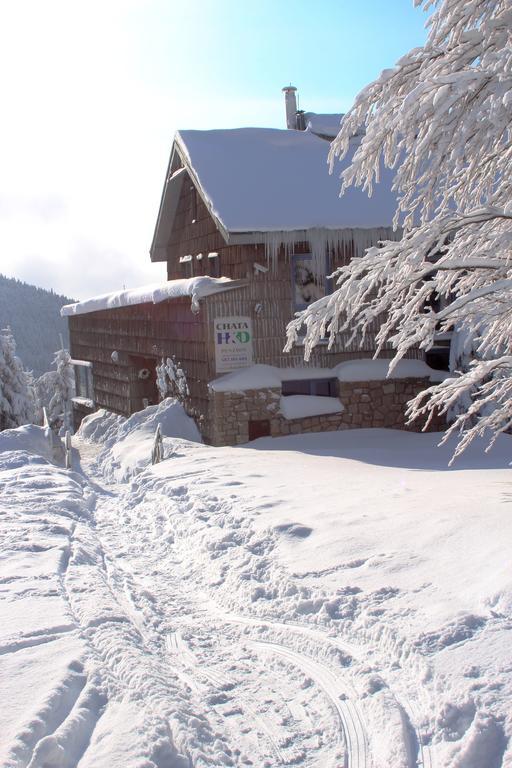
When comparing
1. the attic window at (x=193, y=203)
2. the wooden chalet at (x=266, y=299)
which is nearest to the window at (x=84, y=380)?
the attic window at (x=193, y=203)

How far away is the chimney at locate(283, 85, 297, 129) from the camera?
70.4ft

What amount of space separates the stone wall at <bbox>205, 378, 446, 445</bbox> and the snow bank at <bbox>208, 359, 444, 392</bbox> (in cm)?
15

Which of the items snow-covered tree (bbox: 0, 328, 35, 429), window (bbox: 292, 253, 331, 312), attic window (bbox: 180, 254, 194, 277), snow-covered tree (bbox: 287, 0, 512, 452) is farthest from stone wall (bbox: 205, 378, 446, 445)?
snow-covered tree (bbox: 0, 328, 35, 429)

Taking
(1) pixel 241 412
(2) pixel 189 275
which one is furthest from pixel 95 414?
(1) pixel 241 412

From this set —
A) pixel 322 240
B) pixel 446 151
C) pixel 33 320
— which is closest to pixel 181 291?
pixel 322 240

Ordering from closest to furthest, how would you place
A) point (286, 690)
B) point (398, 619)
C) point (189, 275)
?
1. point (286, 690)
2. point (398, 619)
3. point (189, 275)

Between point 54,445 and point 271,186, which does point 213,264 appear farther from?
point 54,445

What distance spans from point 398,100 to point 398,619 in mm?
4474

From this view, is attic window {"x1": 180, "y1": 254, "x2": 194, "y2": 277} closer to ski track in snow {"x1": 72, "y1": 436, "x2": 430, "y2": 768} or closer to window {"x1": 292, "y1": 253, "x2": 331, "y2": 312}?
window {"x1": 292, "y1": 253, "x2": 331, "y2": 312}

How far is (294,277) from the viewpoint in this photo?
15.7 meters

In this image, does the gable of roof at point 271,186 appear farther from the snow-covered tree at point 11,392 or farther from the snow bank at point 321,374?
the snow-covered tree at point 11,392

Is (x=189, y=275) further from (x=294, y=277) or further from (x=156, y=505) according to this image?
(x=156, y=505)

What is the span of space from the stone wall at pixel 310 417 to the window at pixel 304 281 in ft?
6.86

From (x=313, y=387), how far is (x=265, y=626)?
10.7 metres
